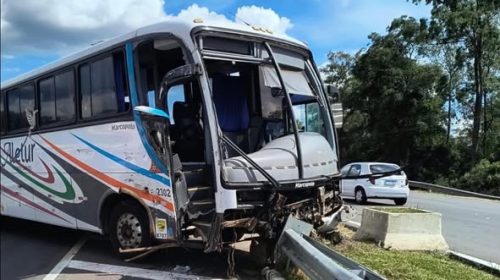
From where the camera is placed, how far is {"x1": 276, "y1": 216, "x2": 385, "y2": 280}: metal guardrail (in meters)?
5.31

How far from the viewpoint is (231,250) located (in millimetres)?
7293

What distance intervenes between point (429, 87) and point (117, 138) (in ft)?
125

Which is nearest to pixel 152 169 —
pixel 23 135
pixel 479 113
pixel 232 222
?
pixel 232 222

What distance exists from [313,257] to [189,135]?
3563 mm

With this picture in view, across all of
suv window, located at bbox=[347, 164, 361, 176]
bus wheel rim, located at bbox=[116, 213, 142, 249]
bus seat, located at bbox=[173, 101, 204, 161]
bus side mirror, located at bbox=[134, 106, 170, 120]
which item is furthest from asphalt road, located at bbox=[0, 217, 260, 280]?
suv window, located at bbox=[347, 164, 361, 176]

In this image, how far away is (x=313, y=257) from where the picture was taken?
5.95 meters

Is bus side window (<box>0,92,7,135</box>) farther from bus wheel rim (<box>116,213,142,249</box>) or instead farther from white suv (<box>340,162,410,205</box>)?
white suv (<box>340,162,410,205</box>)

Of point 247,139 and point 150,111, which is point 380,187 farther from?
point 150,111

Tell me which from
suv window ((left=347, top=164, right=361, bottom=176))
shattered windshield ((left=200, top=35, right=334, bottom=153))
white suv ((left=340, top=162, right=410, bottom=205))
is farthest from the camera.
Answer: suv window ((left=347, top=164, right=361, bottom=176))

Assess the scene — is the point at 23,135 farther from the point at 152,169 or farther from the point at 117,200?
the point at 152,169

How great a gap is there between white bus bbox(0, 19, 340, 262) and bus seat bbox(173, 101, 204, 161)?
17 millimetres

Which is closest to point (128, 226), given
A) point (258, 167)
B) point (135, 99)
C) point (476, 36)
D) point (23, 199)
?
point (135, 99)

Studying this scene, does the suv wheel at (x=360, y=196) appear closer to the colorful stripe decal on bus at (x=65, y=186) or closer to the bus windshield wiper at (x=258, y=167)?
the colorful stripe decal on bus at (x=65, y=186)

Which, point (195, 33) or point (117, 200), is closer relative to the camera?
point (195, 33)
